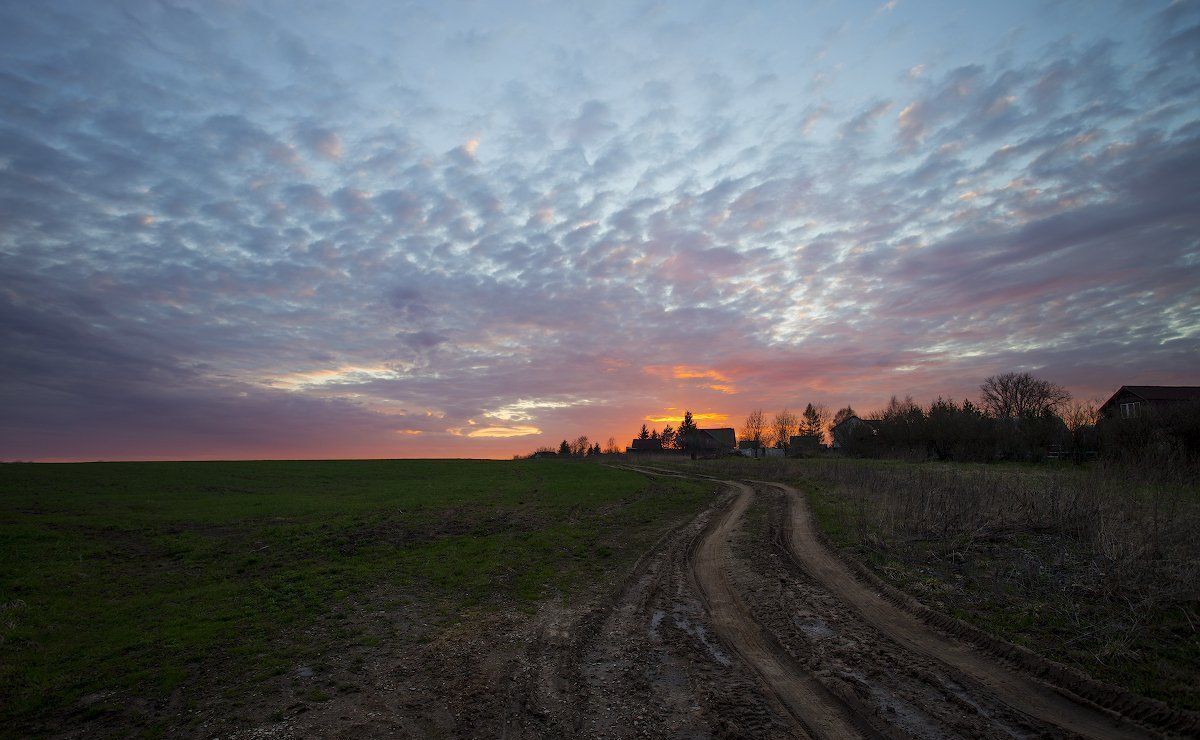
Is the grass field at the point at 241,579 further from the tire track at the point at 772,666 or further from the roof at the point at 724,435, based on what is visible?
the roof at the point at 724,435

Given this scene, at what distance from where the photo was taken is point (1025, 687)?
22.1ft

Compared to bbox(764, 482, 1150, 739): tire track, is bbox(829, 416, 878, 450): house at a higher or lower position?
higher

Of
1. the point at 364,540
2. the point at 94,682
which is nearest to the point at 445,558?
the point at 364,540

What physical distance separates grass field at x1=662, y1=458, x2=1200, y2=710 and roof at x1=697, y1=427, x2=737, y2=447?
350 feet

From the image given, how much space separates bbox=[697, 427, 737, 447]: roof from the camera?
12719 cm

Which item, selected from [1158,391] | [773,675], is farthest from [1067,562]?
[1158,391]

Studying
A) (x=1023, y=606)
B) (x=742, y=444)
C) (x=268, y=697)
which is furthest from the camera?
(x=742, y=444)

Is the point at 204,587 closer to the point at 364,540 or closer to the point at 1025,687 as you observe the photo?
the point at 364,540

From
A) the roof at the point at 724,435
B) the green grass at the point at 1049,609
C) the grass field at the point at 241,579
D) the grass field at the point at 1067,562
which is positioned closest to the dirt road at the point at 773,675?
the green grass at the point at 1049,609

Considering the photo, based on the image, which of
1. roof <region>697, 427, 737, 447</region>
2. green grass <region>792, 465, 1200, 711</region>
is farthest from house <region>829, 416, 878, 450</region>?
green grass <region>792, 465, 1200, 711</region>

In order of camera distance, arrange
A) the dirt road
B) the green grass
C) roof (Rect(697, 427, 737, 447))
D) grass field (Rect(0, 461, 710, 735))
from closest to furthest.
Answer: the dirt road, the green grass, grass field (Rect(0, 461, 710, 735)), roof (Rect(697, 427, 737, 447))

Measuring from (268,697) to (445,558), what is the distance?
876cm

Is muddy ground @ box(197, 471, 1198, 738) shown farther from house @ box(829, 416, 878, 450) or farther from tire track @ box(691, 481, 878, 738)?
house @ box(829, 416, 878, 450)

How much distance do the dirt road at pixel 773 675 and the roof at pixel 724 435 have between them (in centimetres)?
11691
